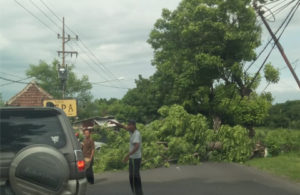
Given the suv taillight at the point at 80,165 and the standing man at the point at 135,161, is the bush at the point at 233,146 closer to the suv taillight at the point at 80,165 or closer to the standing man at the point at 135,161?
the standing man at the point at 135,161

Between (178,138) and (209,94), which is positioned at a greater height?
(209,94)

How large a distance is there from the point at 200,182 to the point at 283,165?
4.66m

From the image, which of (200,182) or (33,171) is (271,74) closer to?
(200,182)

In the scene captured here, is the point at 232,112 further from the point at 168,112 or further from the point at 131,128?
the point at 131,128

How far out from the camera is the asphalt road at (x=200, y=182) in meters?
9.21

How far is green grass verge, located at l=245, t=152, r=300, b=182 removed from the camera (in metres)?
11.7

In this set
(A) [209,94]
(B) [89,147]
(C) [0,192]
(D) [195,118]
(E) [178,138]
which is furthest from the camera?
(A) [209,94]

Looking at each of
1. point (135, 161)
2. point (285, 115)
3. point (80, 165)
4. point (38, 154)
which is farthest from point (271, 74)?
point (285, 115)

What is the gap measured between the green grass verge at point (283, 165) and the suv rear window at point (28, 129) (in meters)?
8.40

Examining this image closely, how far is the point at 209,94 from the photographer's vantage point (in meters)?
22.4

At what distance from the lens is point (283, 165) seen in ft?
44.6

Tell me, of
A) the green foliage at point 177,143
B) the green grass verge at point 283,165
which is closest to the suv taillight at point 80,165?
the green grass verge at point 283,165

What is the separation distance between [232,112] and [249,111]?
97 centimetres

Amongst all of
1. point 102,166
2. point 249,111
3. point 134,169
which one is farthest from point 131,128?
point 249,111
